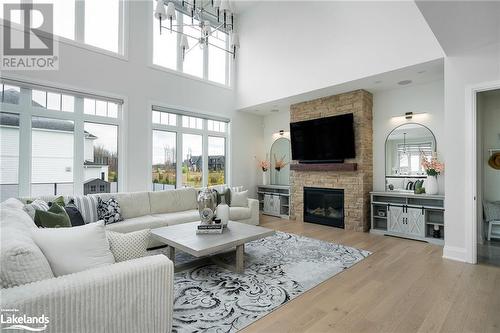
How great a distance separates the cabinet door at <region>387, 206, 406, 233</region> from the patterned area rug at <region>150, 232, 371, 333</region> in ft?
4.42

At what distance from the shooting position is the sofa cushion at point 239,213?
4729mm

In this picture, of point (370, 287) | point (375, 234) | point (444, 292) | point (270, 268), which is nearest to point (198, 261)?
point (270, 268)

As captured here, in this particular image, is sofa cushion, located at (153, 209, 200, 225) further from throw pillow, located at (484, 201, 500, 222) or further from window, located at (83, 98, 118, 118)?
throw pillow, located at (484, 201, 500, 222)

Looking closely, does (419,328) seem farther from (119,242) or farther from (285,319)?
(119,242)

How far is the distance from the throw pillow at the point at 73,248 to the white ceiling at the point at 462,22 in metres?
3.23

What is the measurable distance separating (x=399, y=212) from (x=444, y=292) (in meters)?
2.28

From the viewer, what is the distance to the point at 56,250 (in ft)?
5.06

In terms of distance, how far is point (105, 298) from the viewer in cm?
140

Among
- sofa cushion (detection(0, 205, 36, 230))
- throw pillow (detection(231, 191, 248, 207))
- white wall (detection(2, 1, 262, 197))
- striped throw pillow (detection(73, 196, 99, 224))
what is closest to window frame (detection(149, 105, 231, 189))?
white wall (detection(2, 1, 262, 197))

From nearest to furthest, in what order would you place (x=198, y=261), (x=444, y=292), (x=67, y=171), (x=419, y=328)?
(x=419, y=328), (x=444, y=292), (x=198, y=261), (x=67, y=171)

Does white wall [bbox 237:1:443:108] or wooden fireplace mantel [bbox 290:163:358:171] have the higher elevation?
white wall [bbox 237:1:443:108]

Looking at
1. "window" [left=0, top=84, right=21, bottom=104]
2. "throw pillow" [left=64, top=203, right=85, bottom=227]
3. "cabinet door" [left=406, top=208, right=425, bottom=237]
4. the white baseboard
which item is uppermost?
"window" [left=0, top=84, right=21, bottom=104]

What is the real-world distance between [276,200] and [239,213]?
1938 mm

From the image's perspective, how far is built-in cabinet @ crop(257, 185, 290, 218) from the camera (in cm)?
650
